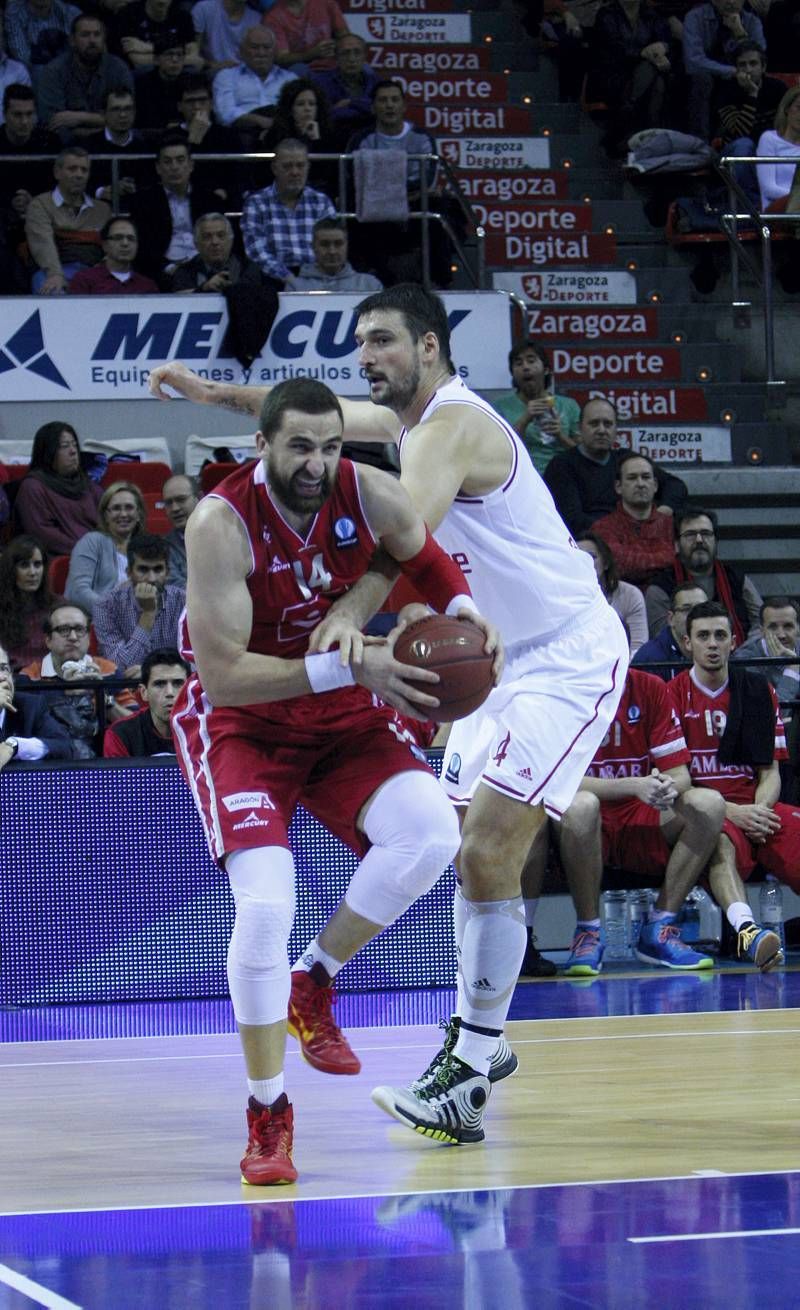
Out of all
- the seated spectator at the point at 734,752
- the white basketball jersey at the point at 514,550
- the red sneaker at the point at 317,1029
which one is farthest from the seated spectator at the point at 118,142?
the red sneaker at the point at 317,1029

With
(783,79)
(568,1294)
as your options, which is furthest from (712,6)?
(568,1294)

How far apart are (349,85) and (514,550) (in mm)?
10334

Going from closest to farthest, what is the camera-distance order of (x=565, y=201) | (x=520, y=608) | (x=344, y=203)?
1. (x=520, y=608)
2. (x=344, y=203)
3. (x=565, y=201)

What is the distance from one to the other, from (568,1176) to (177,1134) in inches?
47.3

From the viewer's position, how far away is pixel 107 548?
10.3 metres

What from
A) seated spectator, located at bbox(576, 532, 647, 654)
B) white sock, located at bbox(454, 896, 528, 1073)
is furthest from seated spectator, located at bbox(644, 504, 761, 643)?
white sock, located at bbox(454, 896, 528, 1073)

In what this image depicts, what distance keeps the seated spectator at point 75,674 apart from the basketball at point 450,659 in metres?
4.03

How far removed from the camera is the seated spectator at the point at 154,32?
46.2 feet

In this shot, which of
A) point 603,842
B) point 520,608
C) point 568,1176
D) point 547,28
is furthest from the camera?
point 547,28

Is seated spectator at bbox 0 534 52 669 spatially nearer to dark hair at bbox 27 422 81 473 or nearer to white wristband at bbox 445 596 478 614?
dark hair at bbox 27 422 81 473

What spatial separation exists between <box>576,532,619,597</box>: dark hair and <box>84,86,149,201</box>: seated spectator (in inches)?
191

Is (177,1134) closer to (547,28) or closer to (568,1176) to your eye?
(568,1176)

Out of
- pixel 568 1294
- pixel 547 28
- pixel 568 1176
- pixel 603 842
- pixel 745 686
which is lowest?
pixel 603 842

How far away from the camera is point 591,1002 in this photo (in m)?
7.52
